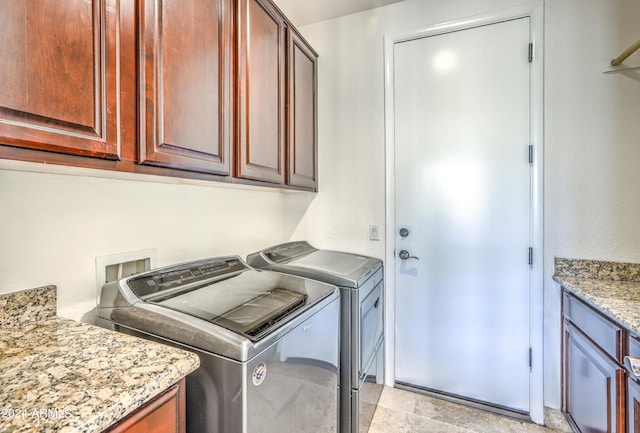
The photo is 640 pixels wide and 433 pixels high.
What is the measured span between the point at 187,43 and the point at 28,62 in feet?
1.67

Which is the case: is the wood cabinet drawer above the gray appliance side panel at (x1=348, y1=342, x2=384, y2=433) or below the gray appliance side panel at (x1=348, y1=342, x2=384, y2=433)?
above

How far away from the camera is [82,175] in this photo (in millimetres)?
1075

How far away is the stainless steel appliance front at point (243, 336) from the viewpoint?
83 centimetres

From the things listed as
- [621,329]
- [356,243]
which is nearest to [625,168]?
[621,329]

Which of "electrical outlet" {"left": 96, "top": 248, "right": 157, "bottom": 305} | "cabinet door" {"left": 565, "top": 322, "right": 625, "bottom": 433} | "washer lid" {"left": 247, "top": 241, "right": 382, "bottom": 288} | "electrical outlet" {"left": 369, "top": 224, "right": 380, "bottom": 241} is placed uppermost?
"electrical outlet" {"left": 369, "top": 224, "right": 380, "bottom": 241}

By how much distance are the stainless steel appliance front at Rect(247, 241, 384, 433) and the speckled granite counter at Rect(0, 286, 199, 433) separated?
89cm

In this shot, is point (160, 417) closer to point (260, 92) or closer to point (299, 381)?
point (299, 381)

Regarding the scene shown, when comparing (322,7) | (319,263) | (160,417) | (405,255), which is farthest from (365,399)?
(322,7)

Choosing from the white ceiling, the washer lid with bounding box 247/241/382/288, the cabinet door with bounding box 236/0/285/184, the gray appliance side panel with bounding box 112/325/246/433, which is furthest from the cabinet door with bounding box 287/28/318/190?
the gray appliance side panel with bounding box 112/325/246/433

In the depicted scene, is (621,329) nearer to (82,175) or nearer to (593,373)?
(593,373)

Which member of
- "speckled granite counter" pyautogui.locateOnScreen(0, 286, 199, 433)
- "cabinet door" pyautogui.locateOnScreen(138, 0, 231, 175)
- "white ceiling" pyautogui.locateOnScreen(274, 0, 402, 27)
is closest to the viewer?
"speckled granite counter" pyautogui.locateOnScreen(0, 286, 199, 433)

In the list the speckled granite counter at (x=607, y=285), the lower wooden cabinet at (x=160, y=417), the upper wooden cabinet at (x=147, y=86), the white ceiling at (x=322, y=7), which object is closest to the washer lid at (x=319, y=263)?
the upper wooden cabinet at (x=147, y=86)

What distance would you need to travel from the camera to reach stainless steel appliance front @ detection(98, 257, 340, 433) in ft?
2.74

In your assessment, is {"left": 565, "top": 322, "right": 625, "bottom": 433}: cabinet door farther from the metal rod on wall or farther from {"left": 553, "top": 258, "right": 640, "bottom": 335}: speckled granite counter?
the metal rod on wall
